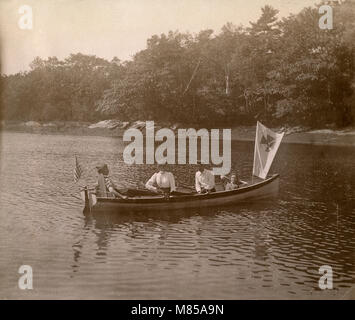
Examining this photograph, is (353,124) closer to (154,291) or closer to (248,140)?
(248,140)

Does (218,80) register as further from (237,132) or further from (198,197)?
(198,197)

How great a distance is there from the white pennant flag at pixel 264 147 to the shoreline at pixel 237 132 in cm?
2456

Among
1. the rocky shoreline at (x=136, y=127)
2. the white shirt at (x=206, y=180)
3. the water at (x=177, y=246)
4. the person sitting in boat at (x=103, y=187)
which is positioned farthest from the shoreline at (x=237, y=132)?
the person sitting in boat at (x=103, y=187)

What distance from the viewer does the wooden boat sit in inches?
750

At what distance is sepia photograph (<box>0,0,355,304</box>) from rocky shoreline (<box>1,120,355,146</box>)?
196 millimetres

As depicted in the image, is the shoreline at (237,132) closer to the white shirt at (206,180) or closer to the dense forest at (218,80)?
the dense forest at (218,80)

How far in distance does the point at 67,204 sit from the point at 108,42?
8625 mm

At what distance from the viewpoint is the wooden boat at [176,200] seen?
19047 millimetres

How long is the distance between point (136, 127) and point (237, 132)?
1090 centimetres

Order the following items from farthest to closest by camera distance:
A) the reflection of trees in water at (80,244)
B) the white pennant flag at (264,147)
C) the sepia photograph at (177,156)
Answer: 1. the white pennant flag at (264,147)
2. the reflection of trees in water at (80,244)
3. the sepia photograph at (177,156)

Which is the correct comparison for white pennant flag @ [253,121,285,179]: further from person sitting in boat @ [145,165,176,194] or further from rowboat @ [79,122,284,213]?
person sitting in boat @ [145,165,176,194]

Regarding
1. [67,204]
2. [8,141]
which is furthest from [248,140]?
[67,204]

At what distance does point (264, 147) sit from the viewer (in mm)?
23125
